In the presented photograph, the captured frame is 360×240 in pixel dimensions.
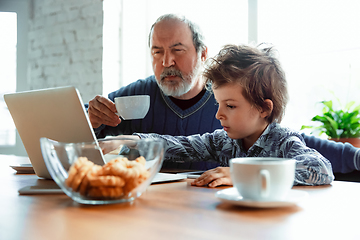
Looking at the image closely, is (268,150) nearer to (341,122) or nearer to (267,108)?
(267,108)

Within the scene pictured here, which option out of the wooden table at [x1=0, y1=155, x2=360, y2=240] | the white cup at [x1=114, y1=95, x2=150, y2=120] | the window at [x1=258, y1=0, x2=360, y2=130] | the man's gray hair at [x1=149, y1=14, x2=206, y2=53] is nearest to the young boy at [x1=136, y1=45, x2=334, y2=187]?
the white cup at [x1=114, y1=95, x2=150, y2=120]

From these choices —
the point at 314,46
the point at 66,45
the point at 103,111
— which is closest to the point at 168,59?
the point at 103,111

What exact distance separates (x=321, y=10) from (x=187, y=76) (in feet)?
4.40

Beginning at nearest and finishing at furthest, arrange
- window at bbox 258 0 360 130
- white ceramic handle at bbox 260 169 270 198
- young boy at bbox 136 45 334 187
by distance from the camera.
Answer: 1. white ceramic handle at bbox 260 169 270 198
2. young boy at bbox 136 45 334 187
3. window at bbox 258 0 360 130

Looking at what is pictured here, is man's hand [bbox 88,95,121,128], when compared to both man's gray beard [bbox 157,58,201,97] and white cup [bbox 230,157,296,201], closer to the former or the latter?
man's gray beard [bbox 157,58,201,97]

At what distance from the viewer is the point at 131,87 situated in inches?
81.5

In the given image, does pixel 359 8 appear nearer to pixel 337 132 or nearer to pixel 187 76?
pixel 337 132

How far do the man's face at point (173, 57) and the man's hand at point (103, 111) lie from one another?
48 cm

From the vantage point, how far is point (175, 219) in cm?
49

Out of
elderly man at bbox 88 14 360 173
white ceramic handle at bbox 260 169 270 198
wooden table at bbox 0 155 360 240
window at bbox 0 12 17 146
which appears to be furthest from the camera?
window at bbox 0 12 17 146

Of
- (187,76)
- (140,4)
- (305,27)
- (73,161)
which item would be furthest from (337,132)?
(140,4)

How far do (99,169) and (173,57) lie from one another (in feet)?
4.58

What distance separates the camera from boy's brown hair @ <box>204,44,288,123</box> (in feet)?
3.78

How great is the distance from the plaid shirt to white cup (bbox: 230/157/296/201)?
0.84 feet
